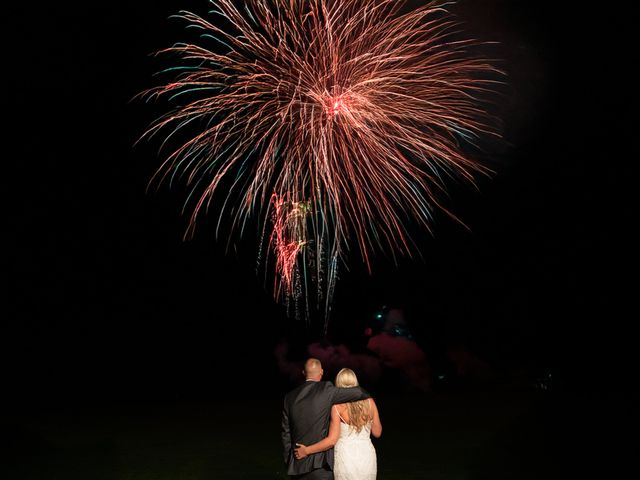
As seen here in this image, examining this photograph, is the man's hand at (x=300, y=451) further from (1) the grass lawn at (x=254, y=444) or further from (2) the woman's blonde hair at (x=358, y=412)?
(1) the grass lawn at (x=254, y=444)

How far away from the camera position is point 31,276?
32750 millimetres

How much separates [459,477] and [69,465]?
234 inches

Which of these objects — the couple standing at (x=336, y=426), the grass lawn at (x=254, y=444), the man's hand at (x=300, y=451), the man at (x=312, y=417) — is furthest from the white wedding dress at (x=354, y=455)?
the grass lawn at (x=254, y=444)

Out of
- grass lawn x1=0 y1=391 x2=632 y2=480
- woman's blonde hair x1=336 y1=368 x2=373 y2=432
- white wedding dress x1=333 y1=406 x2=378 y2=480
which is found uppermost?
woman's blonde hair x1=336 y1=368 x2=373 y2=432

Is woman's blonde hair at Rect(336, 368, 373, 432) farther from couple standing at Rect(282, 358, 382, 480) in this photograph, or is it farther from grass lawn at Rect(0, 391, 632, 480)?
grass lawn at Rect(0, 391, 632, 480)

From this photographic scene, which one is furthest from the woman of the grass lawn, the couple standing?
the grass lawn

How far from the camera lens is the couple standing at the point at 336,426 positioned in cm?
529

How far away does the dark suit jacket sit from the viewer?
529 centimetres

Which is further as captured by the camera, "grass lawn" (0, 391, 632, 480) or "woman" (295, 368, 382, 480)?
"grass lawn" (0, 391, 632, 480)

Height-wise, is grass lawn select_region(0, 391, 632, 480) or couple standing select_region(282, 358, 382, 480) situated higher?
couple standing select_region(282, 358, 382, 480)

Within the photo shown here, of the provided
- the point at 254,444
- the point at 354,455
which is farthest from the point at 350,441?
the point at 254,444

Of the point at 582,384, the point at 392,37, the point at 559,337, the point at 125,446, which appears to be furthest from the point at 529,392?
the point at 392,37

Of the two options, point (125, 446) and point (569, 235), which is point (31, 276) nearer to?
point (125, 446)

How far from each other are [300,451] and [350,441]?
380 millimetres
